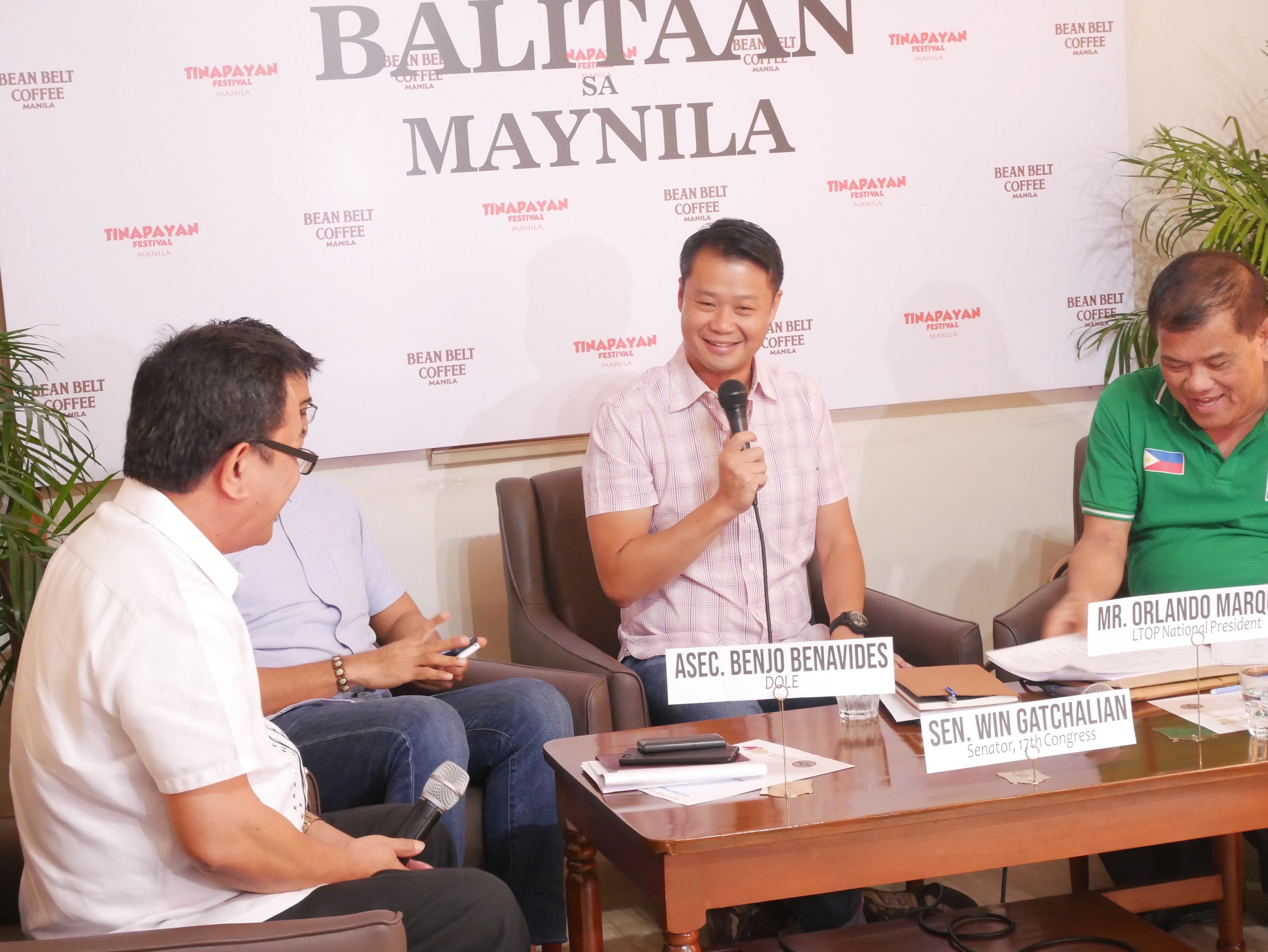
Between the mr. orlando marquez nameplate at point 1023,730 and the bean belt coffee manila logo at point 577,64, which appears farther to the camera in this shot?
the bean belt coffee manila logo at point 577,64

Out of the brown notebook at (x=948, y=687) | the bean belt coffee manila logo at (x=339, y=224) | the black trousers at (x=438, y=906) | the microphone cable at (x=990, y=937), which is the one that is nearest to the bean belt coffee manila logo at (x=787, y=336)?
the bean belt coffee manila logo at (x=339, y=224)

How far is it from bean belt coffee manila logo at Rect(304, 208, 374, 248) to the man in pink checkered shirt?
2.92 ft

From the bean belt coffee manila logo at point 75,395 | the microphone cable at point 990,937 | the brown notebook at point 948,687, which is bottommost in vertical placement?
the microphone cable at point 990,937

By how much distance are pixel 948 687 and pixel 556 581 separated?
1157 mm

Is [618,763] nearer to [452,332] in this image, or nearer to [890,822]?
[890,822]

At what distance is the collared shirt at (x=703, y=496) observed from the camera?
8.41 feet

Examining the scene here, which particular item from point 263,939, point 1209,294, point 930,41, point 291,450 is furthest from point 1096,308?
point 263,939

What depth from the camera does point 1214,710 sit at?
192 cm

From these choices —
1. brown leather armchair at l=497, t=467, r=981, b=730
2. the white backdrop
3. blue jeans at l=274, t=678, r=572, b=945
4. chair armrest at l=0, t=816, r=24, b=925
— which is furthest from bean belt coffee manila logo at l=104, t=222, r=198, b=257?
chair armrest at l=0, t=816, r=24, b=925

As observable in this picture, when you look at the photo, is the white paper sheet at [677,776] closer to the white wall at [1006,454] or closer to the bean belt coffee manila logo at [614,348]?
the bean belt coffee manila logo at [614,348]

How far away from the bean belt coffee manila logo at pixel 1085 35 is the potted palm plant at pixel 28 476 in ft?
8.98

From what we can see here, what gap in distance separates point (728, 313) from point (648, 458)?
13.6 inches

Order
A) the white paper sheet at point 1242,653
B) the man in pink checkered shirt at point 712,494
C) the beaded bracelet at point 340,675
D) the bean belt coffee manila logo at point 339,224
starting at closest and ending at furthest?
the white paper sheet at point 1242,653 → the beaded bracelet at point 340,675 → the man in pink checkered shirt at point 712,494 → the bean belt coffee manila logo at point 339,224

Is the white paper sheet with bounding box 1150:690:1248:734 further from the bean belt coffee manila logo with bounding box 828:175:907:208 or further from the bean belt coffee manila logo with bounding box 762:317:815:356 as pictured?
the bean belt coffee manila logo with bounding box 828:175:907:208
